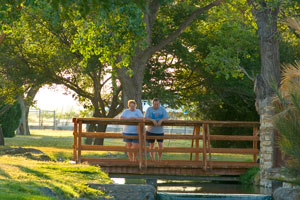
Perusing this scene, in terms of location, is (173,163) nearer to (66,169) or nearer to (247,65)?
(66,169)

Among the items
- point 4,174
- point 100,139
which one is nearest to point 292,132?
point 4,174

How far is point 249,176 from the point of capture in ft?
57.8

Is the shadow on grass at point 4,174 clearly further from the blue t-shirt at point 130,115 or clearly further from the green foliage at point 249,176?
the green foliage at point 249,176

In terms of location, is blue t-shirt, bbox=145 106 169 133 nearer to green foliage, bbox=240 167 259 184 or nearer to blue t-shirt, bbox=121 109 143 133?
blue t-shirt, bbox=121 109 143 133

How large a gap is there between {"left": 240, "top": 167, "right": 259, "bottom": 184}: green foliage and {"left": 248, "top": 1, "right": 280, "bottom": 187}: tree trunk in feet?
0.90

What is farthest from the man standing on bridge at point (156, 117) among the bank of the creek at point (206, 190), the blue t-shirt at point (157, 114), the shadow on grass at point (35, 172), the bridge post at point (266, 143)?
the shadow on grass at point (35, 172)

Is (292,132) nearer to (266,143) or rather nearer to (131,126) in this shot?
(131,126)

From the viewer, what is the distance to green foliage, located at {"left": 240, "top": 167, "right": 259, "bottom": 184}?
17523 millimetres

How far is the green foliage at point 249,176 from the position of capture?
1752 cm

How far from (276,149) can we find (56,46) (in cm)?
1350

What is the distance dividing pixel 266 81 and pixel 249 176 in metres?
2.66

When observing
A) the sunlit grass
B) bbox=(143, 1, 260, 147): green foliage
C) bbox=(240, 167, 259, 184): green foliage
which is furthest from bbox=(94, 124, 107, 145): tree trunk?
the sunlit grass

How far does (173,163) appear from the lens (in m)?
16.8

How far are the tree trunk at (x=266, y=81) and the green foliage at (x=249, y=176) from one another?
27 cm
